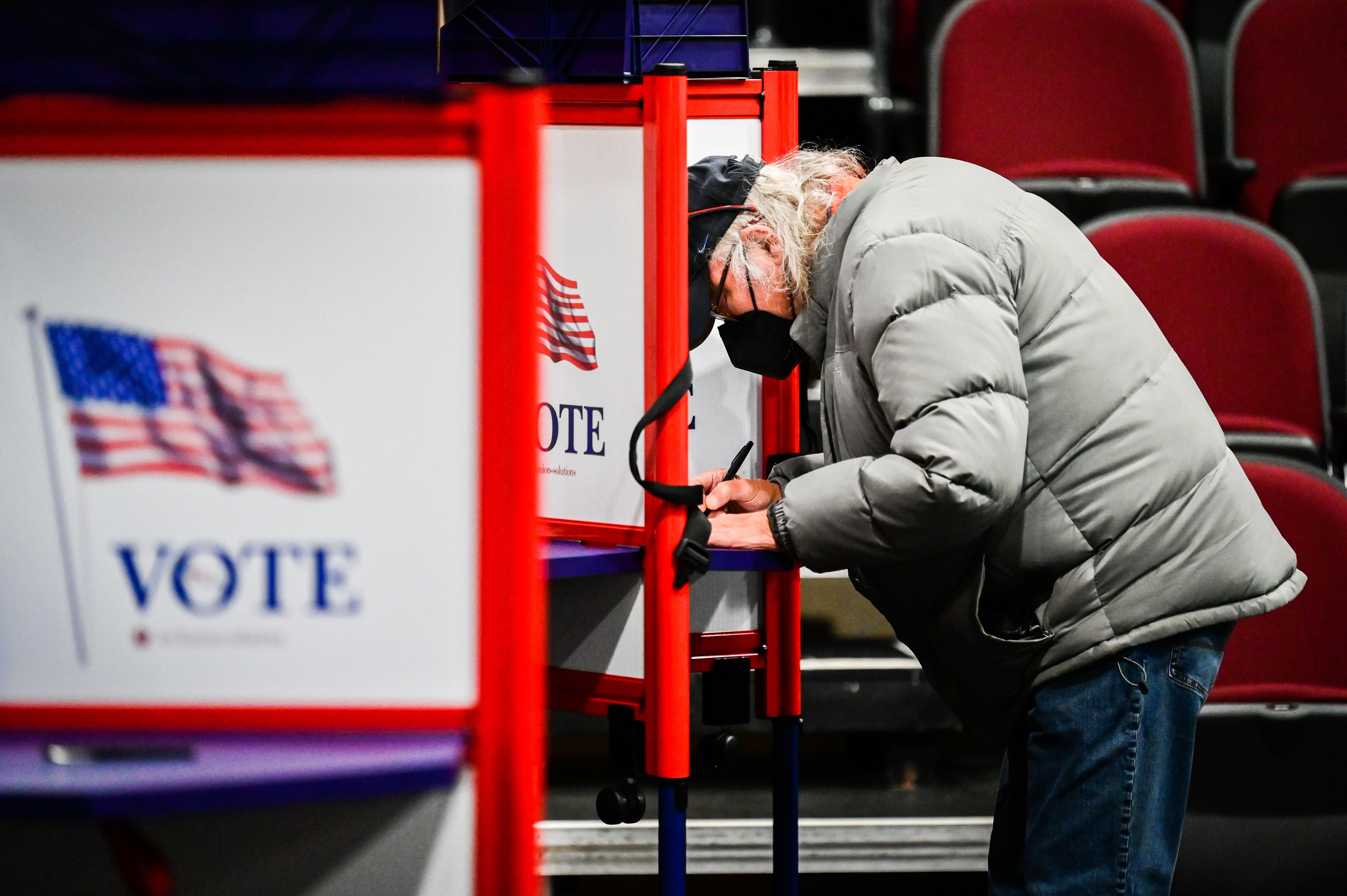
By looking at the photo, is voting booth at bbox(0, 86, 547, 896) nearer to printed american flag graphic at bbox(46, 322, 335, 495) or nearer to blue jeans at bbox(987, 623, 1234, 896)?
printed american flag graphic at bbox(46, 322, 335, 495)

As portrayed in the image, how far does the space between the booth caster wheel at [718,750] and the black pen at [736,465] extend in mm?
351

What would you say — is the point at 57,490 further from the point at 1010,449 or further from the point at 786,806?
the point at 786,806

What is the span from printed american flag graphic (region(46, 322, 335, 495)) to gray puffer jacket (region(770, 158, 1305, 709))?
0.60 m

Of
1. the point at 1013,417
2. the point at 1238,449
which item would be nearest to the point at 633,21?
the point at 1013,417

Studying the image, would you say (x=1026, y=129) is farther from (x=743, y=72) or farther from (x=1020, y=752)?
(x=1020, y=752)

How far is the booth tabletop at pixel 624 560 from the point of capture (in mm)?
1175

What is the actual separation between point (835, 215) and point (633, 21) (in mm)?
404

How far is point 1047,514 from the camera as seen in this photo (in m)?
1.16

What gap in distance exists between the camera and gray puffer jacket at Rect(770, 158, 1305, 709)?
1.06 meters

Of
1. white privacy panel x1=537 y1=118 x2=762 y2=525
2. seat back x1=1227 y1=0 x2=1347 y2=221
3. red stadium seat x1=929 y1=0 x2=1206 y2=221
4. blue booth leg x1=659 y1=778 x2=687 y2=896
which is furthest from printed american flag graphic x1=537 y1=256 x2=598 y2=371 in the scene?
seat back x1=1227 y1=0 x2=1347 y2=221

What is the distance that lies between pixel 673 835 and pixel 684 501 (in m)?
0.39

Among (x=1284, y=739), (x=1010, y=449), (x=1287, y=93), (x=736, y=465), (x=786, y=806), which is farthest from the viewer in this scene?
(x=1287, y=93)

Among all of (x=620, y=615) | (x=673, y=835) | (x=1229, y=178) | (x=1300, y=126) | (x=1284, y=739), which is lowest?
(x=1284, y=739)

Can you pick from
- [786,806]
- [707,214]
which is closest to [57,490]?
[707,214]
